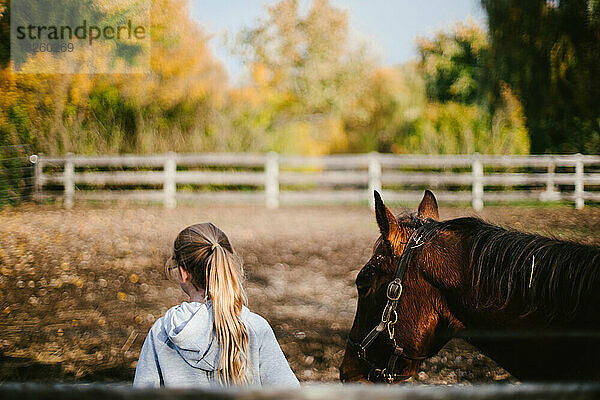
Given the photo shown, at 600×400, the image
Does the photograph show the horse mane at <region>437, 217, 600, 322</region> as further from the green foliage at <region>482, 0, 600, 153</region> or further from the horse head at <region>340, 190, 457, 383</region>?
the green foliage at <region>482, 0, 600, 153</region>

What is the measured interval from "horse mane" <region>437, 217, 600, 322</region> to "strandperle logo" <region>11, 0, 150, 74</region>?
122 inches

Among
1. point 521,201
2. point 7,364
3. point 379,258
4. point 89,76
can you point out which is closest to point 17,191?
point 7,364

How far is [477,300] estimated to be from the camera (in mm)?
1257

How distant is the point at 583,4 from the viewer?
4.41 metres

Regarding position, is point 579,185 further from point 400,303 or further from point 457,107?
point 457,107

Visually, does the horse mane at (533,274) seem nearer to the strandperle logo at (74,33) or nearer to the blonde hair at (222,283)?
the blonde hair at (222,283)

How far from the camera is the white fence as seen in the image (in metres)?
7.85

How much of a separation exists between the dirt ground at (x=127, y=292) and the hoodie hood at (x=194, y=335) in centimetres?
80

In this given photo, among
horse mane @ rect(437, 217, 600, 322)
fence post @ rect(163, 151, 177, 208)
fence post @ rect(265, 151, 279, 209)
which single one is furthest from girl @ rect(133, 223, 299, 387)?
fence post @ rect(265, 151, 279, 209)

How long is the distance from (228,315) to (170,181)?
326 inches

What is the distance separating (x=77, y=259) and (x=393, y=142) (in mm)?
16799

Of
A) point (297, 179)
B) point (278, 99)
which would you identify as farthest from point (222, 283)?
point (278, 99)

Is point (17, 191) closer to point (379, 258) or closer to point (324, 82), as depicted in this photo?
point (379, 258)

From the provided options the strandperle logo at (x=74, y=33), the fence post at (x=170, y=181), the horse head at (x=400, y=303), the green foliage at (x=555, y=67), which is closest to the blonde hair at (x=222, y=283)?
the horse head at (x=400, y=303)
